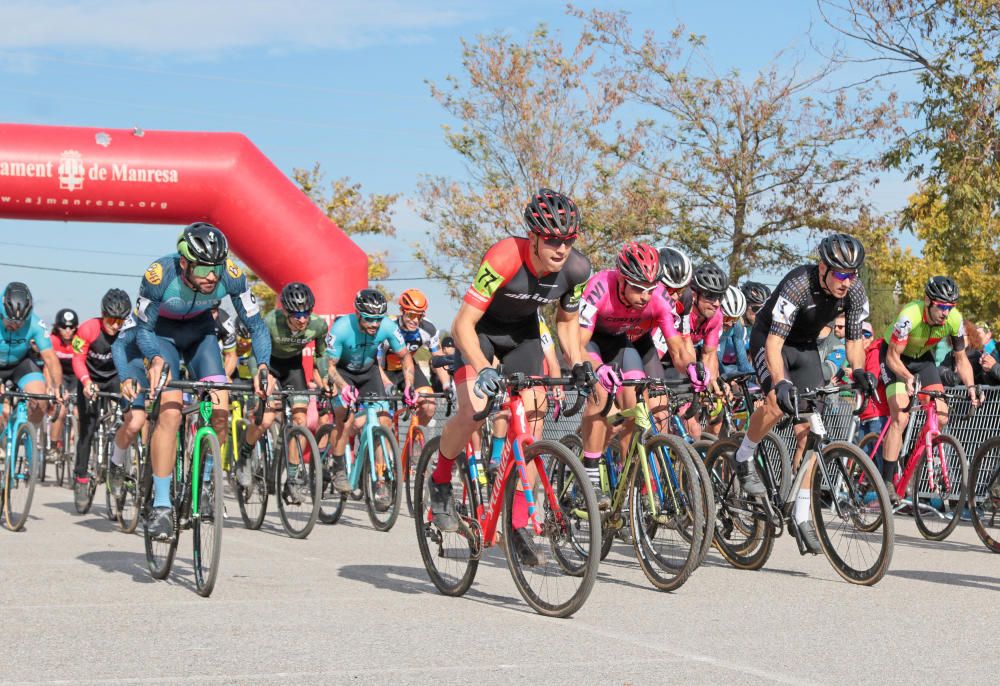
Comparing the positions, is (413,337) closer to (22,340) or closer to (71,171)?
(22,340)

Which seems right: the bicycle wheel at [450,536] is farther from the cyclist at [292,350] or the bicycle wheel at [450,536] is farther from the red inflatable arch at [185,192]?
the red inflatable arch at [185,192]

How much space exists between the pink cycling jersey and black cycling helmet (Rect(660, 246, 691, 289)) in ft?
1.02

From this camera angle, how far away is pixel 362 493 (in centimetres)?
1202

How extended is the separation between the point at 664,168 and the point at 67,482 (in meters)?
16.6

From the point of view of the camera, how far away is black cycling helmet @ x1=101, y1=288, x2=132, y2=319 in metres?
13.8

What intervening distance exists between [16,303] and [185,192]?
31.4 feet

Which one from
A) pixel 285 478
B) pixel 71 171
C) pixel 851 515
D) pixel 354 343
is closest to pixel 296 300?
pixel 354 343

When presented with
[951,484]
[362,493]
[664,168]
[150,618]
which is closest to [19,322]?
[362,493]

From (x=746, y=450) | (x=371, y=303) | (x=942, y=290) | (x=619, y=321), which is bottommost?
(x=746, y=450)

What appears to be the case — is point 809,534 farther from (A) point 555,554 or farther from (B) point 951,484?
(B) point 951,484

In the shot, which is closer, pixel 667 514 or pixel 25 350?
pixel 667 514

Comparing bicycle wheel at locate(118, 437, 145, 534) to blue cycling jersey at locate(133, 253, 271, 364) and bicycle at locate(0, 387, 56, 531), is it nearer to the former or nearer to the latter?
bicycle at locate(0, 387, 56, 531)

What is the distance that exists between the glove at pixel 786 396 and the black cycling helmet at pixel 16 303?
687 cm

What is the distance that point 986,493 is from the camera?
34.7ft
